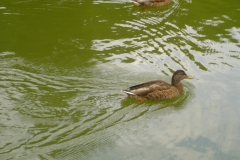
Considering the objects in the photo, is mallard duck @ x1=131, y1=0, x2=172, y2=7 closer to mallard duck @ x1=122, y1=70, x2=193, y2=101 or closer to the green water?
the green water

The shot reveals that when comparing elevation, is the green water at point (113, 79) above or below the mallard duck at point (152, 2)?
below

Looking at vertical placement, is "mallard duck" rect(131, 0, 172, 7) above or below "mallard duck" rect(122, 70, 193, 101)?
above

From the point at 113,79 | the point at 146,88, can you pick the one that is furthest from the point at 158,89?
the point at 113,79

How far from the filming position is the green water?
6.20 metres

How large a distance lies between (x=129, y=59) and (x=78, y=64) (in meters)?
1.32

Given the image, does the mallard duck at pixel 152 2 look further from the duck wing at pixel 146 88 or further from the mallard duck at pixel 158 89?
the duck wing at pixel 146 88

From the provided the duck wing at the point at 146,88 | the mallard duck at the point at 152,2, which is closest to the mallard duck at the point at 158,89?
the duck wing at the point at 146,88

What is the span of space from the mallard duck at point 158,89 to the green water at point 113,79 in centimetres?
15

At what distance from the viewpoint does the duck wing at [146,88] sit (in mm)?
7312

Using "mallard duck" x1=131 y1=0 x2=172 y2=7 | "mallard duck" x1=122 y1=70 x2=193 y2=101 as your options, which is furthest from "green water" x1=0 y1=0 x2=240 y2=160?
"mallard duck" x1=131 y1=0 x2=172 y2=7

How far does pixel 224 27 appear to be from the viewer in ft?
36.9

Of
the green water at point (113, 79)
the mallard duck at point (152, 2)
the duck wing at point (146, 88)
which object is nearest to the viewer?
the green water at point (113, 79)

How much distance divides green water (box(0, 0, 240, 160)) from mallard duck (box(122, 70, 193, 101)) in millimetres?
151

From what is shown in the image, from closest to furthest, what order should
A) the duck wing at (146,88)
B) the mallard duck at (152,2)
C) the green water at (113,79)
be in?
the green water at (113,79), the duck wing at (146,88), the mallard duck at (152,2)
